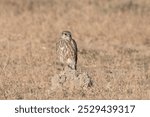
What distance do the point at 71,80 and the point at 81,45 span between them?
6.55 m

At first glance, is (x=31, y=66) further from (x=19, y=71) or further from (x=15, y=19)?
(x=15, y=19)

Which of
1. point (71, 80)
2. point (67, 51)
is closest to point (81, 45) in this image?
point (67, 51)

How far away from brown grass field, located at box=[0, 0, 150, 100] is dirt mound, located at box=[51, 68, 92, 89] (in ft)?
0.50

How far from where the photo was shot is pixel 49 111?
1428 cm

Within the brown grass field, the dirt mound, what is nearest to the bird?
the dirt mound

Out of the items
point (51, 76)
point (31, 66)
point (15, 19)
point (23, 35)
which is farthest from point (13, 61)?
point (15, 19)

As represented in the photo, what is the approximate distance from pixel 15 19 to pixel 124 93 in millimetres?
9549

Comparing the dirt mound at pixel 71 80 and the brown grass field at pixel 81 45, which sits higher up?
the brown grass field at pixel 81 45

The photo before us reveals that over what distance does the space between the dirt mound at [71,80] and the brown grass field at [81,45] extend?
6.0 inches

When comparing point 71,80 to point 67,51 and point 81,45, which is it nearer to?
point 67,51

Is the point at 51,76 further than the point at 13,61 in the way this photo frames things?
No

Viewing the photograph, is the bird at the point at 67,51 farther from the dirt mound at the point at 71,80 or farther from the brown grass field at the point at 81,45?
the brown grass field at the point at 81,45

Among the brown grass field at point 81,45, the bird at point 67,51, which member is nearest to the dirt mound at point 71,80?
the brown grass field at point 81,45

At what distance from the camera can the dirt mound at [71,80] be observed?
16364 mm
